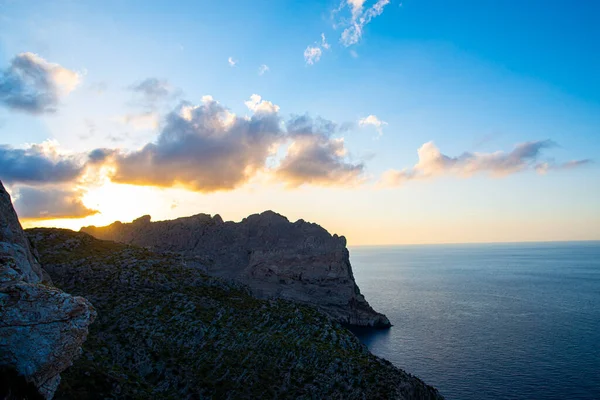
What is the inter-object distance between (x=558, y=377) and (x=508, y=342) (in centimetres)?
2492

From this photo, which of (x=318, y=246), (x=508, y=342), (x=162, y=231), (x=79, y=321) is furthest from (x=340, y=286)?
(x=79, y=321)

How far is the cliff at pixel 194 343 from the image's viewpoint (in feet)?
142

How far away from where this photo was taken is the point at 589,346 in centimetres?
9175

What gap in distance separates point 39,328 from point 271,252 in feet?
457

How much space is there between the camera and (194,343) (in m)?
50.2

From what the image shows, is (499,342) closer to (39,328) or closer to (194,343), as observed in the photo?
(194,343)

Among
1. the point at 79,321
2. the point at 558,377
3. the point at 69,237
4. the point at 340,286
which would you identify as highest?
the point at 69,237

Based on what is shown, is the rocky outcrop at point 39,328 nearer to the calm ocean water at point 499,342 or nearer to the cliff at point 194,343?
the cliff at point 194,343

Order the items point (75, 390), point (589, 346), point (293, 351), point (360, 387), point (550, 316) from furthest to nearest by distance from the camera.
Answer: point (550, 316) → point (589, 346) → point (293, 351) → point (360, 387) → point (75, 390)

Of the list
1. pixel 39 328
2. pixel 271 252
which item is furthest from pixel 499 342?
pixel 39 328

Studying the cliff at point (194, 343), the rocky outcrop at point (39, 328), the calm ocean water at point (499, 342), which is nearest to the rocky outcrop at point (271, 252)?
the calm ocean water at point (499, 342)

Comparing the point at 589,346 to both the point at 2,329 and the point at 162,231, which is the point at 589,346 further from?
the point at 162,231

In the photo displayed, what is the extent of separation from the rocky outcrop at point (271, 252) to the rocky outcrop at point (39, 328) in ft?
375

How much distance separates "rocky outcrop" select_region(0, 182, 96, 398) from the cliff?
1497 cm
